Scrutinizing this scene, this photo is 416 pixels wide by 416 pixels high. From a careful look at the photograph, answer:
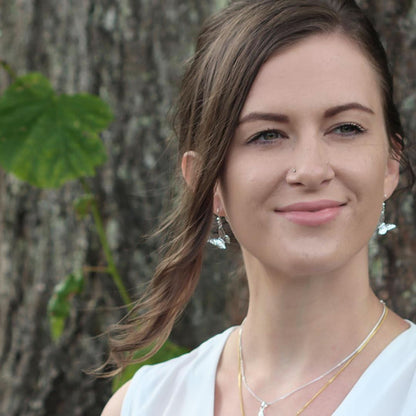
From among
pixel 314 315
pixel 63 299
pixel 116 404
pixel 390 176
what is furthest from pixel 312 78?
pixel 63 299

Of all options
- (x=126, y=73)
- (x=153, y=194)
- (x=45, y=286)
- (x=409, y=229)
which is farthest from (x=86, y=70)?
(x=409, y=229)

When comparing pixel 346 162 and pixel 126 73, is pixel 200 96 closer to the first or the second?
pixel 346 162

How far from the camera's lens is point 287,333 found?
158 cm

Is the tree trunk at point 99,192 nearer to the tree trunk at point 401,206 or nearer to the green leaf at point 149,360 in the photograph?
the green leaf at point 149,360

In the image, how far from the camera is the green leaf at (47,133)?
209 centimetres

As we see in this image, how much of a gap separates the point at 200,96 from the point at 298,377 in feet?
2.11

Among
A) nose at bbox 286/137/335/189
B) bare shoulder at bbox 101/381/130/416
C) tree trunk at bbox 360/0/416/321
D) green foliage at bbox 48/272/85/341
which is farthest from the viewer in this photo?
green foliage at bbox 48/272/85/341

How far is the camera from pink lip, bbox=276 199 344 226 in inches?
54.2

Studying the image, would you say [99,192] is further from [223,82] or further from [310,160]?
[310,160]

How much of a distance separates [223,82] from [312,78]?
20cm

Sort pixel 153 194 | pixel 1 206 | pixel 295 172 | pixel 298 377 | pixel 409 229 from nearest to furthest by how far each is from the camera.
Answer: pixel 295 172 → pixel 298 377 → pixel 409 229 → pixel 153 194 → pixel 1 206

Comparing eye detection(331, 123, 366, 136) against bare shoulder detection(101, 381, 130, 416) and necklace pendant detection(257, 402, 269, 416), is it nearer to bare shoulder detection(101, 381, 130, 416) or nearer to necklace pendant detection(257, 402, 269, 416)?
necklace pendant detection(257, 402, 269, 416)

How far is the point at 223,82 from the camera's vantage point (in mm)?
1511

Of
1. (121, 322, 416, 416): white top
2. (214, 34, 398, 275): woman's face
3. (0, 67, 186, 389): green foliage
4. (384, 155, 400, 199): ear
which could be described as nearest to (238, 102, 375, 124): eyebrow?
(214, 34, 398, 275): woman's face
